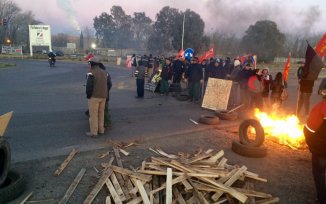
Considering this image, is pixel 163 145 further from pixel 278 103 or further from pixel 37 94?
pixel 37 94

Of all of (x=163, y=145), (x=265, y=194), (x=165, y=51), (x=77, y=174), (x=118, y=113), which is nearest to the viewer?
(x=265, y=194)

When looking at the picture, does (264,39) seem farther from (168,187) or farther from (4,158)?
(4,158)

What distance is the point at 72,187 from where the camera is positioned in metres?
5.29

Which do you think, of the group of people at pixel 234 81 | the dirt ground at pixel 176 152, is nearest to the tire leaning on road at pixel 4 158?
the dirt ground at pixel 176 152

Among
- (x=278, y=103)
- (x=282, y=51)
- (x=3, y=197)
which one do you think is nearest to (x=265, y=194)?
(x=3, y=197)

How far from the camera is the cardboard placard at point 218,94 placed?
42.3 feet

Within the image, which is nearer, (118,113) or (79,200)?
(79,200)

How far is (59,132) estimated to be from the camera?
343 inches

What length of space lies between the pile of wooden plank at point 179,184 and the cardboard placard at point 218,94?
7.16 metres

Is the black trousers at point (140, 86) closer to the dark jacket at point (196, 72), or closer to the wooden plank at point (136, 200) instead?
the dark jacket at point (196, 72)

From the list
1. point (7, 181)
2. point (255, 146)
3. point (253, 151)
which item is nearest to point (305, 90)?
point (255, 146)

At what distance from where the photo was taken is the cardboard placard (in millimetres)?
12883

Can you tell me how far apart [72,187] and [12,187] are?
0.91 metres

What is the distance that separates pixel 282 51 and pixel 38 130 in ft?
175
